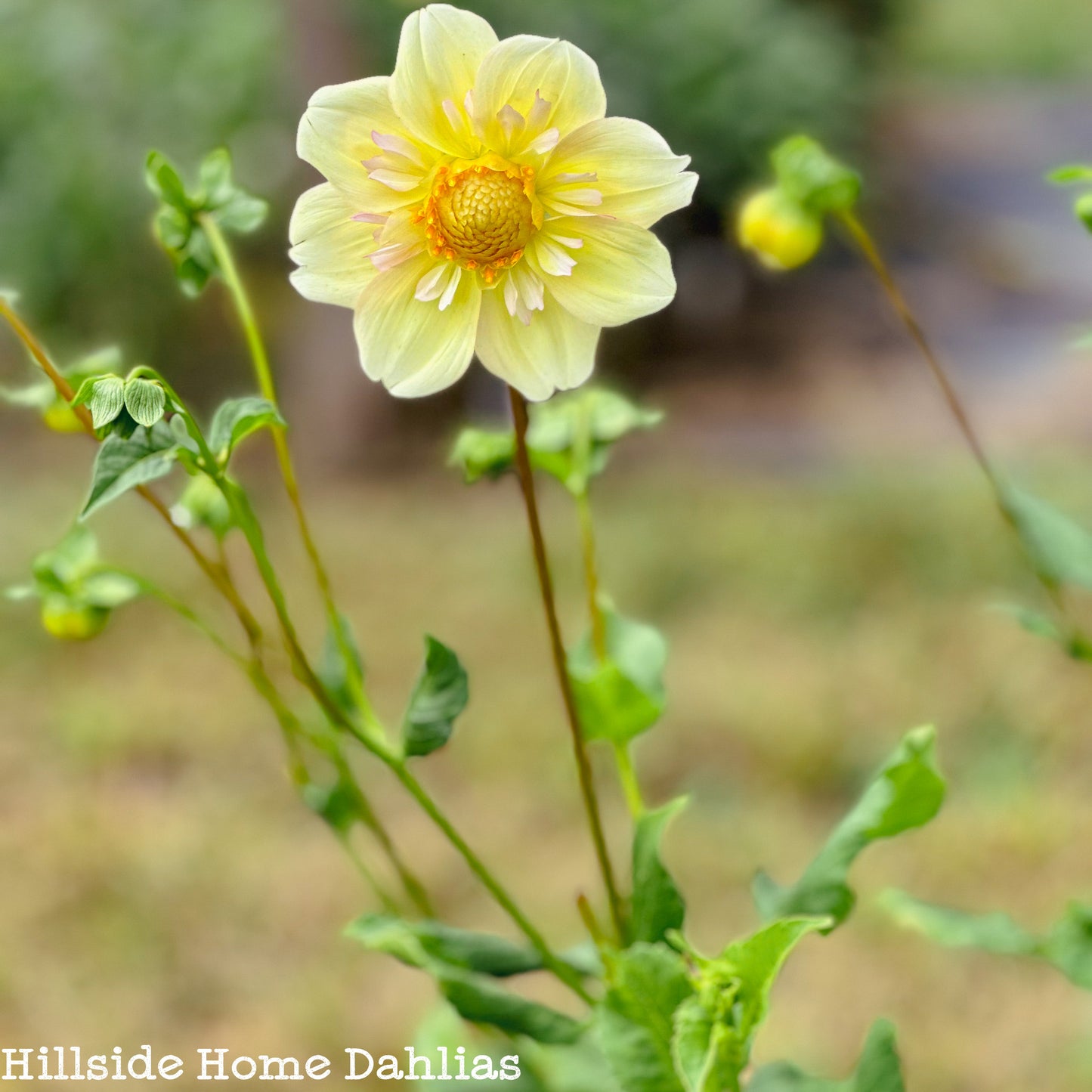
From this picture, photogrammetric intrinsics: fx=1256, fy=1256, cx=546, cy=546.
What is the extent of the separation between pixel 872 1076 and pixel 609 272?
0.72 feet

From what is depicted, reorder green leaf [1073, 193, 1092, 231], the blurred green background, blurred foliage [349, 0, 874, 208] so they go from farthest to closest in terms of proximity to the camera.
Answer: blurred foliage [349, 0, 874, 208]
the blurred green background
green leaf [1073, 193, 1092, 231]

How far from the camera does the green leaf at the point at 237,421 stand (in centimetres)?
28

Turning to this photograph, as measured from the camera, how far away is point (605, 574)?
171 cm

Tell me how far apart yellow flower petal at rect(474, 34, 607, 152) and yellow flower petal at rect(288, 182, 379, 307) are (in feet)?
0.12

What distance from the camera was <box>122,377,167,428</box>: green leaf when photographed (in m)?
0.25

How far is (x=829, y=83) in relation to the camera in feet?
9.68

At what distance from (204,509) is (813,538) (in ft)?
5.01

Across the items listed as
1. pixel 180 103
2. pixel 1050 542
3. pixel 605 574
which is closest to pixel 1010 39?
pixel 180 103

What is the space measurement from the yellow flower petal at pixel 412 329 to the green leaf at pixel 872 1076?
0.21m

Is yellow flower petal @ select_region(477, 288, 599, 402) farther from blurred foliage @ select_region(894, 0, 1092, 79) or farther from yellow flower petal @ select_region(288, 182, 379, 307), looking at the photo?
blurred foliage @ select_region(894, 0, 1092, 79)

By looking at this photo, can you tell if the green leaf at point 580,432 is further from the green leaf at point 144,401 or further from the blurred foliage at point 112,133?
the blurred foliage at point 112,133

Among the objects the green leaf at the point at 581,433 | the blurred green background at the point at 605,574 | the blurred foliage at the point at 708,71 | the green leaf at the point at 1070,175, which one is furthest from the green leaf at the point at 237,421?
the blurred foliage at the point at 708,71

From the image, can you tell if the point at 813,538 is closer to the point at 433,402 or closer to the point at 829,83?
the point at 433,402

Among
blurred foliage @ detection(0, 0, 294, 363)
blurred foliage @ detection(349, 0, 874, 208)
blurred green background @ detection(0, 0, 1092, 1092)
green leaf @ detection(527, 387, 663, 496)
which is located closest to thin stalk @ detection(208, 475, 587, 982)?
green leaf @ detection(527, 387, 663, 496)
